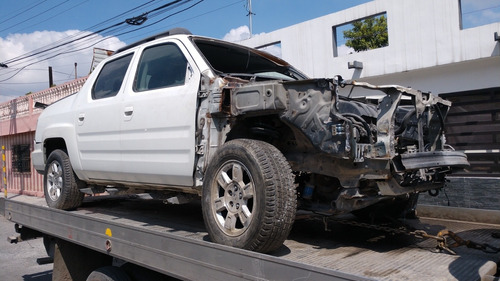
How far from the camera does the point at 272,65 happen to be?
184 inches

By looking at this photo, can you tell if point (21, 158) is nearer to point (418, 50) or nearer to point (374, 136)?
point (418, 50)

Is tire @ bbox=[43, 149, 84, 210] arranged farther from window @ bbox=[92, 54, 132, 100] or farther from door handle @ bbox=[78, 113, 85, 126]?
window @ bbox=[92, 54, 132, 100]

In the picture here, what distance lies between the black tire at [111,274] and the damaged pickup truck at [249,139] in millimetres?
763

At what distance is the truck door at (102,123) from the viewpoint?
4348 mm

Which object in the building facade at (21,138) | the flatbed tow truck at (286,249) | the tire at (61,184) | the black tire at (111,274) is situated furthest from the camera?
the building facade at (21,138)

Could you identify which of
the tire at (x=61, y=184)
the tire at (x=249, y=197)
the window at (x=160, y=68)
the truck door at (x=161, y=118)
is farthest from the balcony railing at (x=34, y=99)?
the tire at (x=249, y=197)

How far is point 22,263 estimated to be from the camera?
7.76 metres

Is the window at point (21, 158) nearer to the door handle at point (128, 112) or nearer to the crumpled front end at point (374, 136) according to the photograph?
the door handle at point (128, 112)

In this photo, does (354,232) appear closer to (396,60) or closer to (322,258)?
(322,258)

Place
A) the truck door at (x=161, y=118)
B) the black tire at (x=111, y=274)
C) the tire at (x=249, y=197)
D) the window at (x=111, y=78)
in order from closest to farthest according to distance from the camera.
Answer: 1. the tire at (x=249, y=197)
2. the truck door at (x=161, y=118)
3. the black tire at (x=111, y=274)
4. the window at (x=111, y=78)

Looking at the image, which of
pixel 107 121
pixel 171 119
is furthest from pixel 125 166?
pixel 171 119

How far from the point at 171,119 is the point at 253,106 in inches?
34.6

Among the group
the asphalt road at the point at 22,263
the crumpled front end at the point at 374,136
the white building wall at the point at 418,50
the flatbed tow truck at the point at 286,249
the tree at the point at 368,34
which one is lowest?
the asphalt road at the point at 22,263

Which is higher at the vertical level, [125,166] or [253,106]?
[253,106]
